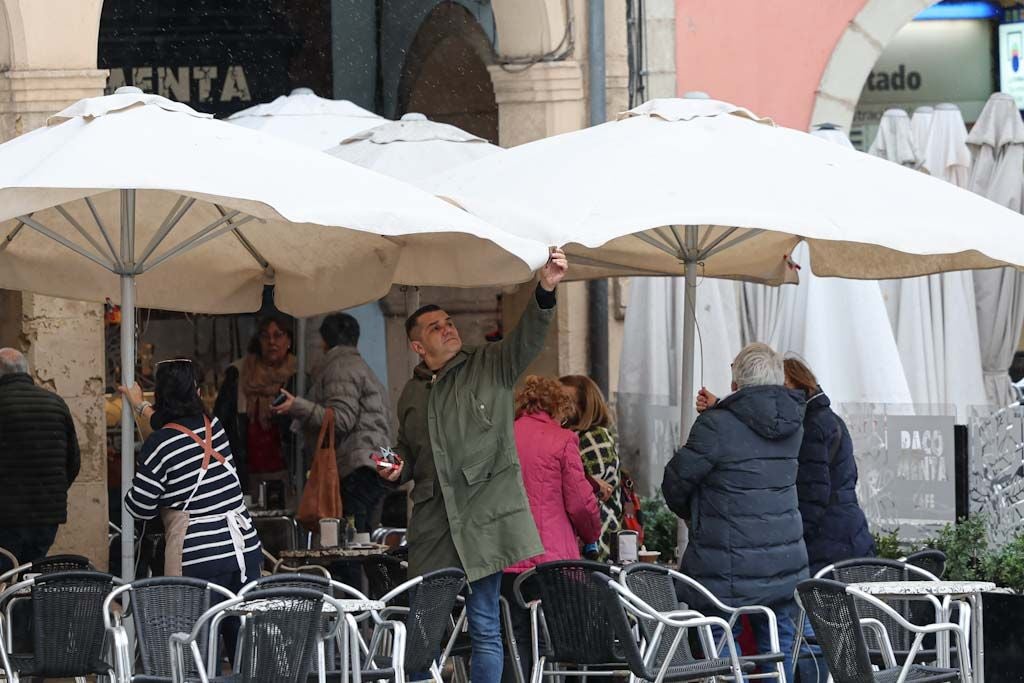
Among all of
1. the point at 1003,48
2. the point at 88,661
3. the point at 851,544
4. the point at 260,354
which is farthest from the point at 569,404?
the point at 1003,48

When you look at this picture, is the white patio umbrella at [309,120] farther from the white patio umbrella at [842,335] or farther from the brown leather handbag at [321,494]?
the white patio umbrella at [842,335]

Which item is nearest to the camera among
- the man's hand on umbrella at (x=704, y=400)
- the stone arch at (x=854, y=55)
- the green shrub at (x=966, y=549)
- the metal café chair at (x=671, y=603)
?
the metal café chair at (x=671, y=603)

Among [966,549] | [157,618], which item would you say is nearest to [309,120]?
[966,549]

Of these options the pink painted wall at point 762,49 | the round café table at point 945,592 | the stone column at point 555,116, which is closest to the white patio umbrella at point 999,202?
the pink painted wall at point 762,49

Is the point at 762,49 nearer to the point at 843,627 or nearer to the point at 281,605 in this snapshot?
the point at 843,627

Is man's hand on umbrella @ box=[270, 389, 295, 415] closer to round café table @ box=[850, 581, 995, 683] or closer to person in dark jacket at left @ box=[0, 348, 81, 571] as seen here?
person in dark jacket at left @ box=[0, 348, 81, 571]

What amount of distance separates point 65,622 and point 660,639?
2111 mm

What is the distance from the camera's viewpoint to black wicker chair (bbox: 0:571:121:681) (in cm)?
634

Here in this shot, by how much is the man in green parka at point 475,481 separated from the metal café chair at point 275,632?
3.17ft

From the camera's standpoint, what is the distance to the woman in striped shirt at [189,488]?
22.1ft

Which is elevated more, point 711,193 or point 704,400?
point 711,193

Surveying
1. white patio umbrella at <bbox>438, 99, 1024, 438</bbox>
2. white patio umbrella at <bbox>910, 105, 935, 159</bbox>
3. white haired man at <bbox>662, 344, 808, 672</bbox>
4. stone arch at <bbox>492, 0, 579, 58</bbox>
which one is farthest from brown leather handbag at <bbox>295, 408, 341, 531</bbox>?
white patio umbrella at <bbox>910, 105, 935, 159</bbox>

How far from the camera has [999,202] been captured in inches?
440

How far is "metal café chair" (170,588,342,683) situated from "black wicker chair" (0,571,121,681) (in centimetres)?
77
